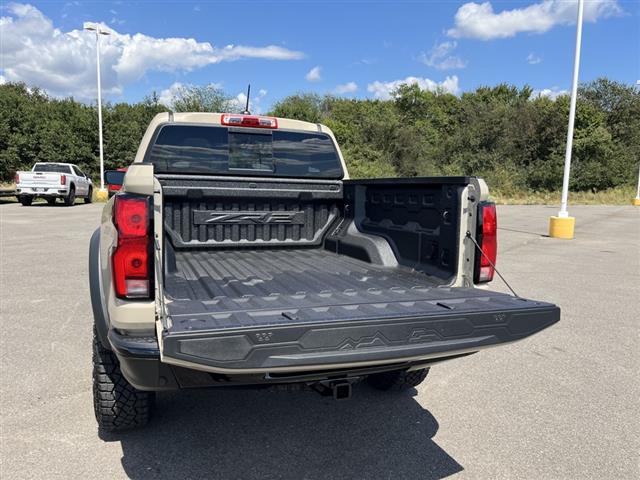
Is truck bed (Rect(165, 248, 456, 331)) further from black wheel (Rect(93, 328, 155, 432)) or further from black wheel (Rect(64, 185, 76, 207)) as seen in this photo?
black wheel (Rect(64, 185, 76, 207))

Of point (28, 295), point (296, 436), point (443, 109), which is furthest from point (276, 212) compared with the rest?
point (443, 109)

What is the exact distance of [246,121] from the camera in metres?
4.32

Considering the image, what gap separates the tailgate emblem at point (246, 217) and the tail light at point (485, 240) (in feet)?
6.25

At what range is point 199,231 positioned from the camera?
424 centimetres

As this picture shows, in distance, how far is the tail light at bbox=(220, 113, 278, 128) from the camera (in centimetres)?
428

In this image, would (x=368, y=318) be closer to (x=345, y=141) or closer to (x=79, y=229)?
(x=79, y=229)

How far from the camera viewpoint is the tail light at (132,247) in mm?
2379

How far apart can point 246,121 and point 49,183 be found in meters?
19.0

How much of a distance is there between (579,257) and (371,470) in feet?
31.2

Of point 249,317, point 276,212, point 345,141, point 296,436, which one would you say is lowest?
point 296,436

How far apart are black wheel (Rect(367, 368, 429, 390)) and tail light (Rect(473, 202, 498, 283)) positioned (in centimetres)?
94

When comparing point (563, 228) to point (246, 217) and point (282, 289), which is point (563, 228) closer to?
point (246, 217)

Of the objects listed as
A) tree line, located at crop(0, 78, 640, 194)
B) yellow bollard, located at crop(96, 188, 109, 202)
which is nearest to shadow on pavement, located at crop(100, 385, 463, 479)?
yellow bollard, located at crop(96, 188, 109, 202)

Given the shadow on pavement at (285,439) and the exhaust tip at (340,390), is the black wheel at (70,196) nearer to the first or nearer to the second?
the shadow on pavement at (285,439)
